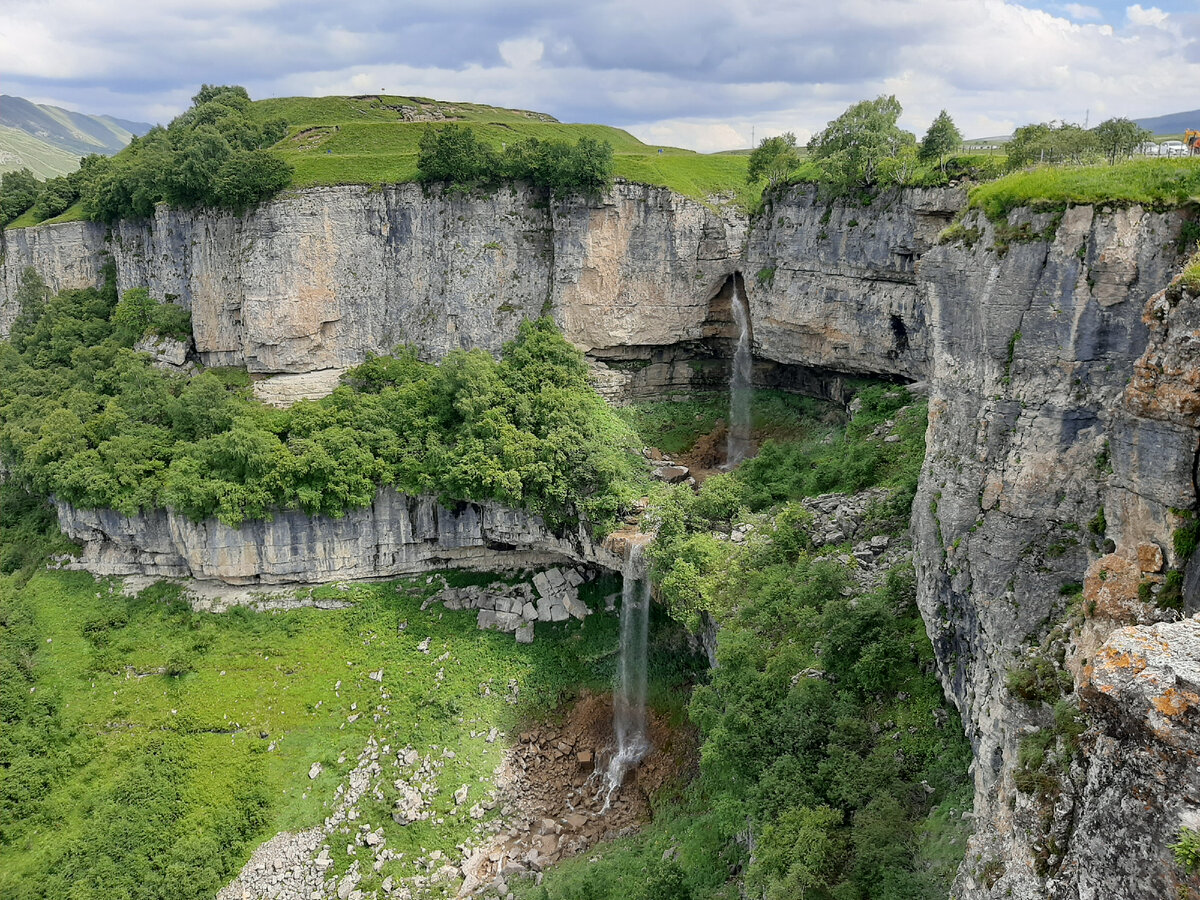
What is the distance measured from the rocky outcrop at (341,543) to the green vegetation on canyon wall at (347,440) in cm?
92

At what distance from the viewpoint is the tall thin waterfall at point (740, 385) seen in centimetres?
3938

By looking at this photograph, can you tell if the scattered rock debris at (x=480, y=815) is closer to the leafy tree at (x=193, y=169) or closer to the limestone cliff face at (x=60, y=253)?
the leafy tree at (x=193, y=169)

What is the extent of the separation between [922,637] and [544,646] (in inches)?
652

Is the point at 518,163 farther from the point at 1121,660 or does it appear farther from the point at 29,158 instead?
the point at 29,158

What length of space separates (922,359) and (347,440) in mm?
24292

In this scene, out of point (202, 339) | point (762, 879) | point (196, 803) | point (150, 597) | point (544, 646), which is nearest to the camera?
point (762, 879)

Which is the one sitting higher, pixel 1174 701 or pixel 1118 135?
pixel 1118 135

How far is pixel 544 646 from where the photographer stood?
31.2 m

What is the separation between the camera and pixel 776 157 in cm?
3791

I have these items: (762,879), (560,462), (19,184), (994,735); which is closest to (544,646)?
(560,462)

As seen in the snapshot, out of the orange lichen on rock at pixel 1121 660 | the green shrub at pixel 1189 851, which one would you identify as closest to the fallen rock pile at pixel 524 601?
the orange lichen on rock at pixel 1121 660

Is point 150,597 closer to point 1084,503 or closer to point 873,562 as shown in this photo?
point 873,562

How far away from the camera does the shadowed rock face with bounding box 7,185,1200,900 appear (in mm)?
9336

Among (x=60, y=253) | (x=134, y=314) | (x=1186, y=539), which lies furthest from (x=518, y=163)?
(x=1186, y=539)
